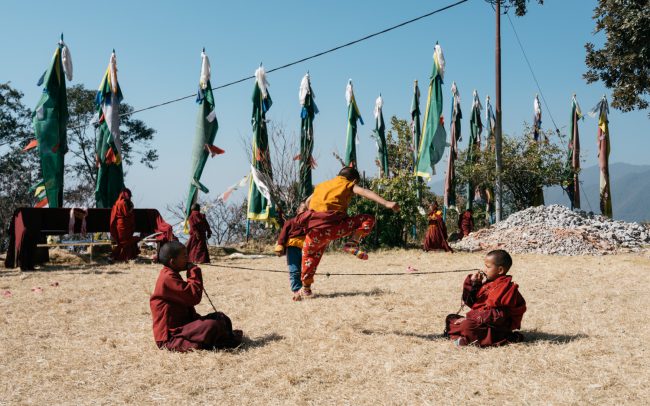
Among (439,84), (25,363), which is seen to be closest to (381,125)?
(439,84)

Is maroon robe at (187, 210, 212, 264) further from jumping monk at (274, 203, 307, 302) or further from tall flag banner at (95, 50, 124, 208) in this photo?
jumping monk at (274, 203, 307, 302)

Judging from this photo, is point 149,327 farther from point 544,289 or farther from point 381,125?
point 381,125

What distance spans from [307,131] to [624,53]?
917 centimetres

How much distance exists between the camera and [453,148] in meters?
21.0

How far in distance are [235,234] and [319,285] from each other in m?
14.2

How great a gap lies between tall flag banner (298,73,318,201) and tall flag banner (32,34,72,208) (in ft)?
22.7

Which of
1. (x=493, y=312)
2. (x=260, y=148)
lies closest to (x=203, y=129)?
(x=260, y=148)

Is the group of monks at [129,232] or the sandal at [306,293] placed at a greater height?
the group of monks at [129,232]

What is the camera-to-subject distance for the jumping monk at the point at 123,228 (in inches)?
484

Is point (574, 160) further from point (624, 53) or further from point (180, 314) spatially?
point (180, 314)

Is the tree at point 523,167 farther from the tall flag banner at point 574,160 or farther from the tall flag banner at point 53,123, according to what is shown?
the tall flag banner at point 53,123

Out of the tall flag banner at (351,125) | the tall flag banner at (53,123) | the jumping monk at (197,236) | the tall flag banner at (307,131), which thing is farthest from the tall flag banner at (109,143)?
the tall flag banner at (351,125)

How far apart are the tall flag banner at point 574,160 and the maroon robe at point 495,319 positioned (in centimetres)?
1829

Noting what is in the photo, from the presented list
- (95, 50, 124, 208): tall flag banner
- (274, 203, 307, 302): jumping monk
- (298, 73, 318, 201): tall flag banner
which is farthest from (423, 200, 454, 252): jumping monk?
(95, 50, 124, 208): tall flag banner
